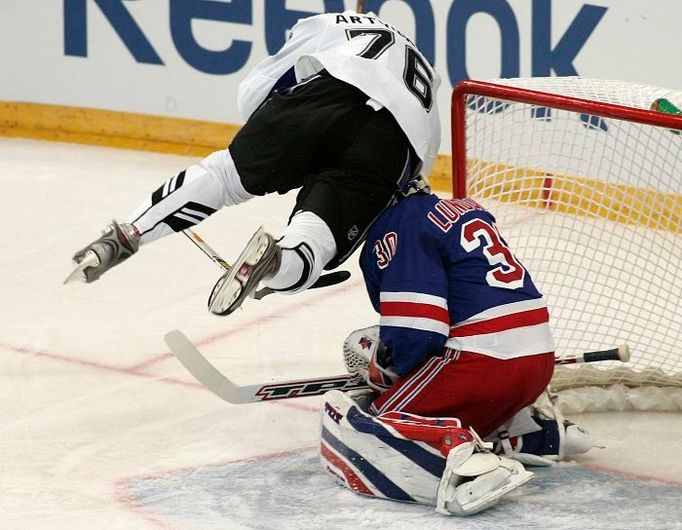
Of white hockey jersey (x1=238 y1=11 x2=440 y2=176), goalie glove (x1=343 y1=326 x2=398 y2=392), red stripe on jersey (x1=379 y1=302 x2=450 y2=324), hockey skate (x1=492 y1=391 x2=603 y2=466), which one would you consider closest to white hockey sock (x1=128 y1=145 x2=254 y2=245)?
white hockey jersey (x1=238 y1=11 x2=440 y2=176)

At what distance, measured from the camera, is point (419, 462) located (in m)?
2.45

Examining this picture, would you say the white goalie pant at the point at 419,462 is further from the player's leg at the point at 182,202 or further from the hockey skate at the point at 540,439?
the player's leg at the point at 182,202

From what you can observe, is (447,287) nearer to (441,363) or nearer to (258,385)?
(441,363)

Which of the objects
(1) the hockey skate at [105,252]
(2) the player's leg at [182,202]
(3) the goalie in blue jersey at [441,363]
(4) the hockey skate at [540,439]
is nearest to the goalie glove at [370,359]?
(3) the goalie in blue jersey at [441,363]

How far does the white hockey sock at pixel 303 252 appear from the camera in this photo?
2.49 metres

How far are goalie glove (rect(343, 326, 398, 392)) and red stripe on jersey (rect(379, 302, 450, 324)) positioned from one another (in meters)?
Result: 0.10

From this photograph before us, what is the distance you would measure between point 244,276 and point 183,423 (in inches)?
27.7

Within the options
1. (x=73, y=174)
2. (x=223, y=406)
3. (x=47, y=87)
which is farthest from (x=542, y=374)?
(x=47, y=87)

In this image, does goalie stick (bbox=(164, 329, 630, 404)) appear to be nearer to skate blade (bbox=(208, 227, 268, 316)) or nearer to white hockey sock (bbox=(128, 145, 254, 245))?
white hockey sock (bbox=(128, 145, 254, 245))

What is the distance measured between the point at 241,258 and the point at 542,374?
59 cm

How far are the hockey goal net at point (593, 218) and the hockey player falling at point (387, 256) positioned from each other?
258 mm

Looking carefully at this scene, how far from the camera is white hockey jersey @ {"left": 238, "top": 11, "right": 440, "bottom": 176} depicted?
9.09 ft

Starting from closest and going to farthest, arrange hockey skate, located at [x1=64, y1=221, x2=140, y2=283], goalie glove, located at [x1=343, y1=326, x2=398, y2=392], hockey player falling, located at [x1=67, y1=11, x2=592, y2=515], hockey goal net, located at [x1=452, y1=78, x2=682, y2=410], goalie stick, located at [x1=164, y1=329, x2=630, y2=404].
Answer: hockey player falling, located at [x1=67, y1=11, x2=592, y2=515] < goalie glove, located at [x1=343, y1=326, x2=398, y2=392] < hockey skate, located at [x1=64, y1=221, x2=140, y2=283] < goalie stick, located at [x1=164, y1=329, x2=630, y2=404] < hockey goal net, located at [x1=452, y1=78, x2=682, y2=410]

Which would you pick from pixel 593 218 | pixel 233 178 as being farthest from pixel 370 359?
pixel 593 218
